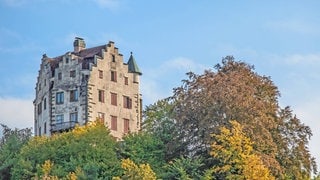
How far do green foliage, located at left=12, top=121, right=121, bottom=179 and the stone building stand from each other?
8.76 metres

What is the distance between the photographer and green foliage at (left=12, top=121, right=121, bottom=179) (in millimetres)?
61284

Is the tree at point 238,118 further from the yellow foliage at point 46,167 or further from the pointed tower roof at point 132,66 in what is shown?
the pointed tower roof at point 132,66

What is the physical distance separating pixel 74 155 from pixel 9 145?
7.48 m

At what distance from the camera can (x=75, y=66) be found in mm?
76312

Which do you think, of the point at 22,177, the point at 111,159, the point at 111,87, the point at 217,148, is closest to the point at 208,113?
the point at 217,148

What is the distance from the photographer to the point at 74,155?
2511 inches

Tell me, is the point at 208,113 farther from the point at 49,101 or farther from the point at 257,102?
the point at 49,101

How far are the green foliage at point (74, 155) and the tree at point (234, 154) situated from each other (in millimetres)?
6840

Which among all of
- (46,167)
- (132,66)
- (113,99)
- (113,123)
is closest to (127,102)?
(113,99)

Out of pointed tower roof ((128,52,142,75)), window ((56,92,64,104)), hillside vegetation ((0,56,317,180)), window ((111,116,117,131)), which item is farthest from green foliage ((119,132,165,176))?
pointed tower roof ((128,52,142,75))

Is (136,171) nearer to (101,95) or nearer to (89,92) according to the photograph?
(89,92)

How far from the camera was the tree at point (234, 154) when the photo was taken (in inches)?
2247

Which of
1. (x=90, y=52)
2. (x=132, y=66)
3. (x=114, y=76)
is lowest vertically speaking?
(x=114, y=76)

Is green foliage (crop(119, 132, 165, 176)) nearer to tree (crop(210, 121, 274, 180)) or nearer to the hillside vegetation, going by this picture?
the hillside vegetation
